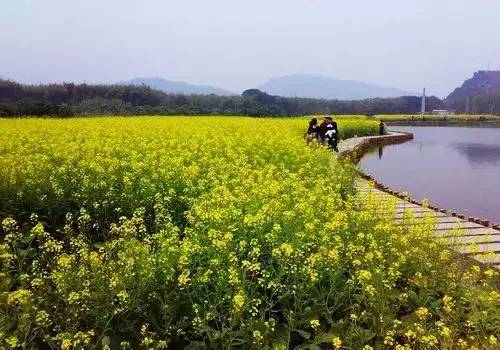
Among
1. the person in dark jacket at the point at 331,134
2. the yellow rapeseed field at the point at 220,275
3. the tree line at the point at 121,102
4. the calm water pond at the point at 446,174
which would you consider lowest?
the calm water pond at the point at 446,174

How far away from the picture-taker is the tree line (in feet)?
98.7

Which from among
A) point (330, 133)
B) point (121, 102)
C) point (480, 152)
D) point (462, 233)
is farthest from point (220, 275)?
point (121, 102)

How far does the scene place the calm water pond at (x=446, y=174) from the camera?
506 inches

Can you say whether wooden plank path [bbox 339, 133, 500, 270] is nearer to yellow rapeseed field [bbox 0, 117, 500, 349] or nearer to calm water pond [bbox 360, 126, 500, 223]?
yellow rapeseed field [bbox 0, 117, 500, 349]

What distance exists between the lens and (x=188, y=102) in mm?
62781

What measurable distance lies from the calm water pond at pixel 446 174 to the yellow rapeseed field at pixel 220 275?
5722 millimetres

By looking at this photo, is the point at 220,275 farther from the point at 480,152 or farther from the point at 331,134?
the point at 480,152

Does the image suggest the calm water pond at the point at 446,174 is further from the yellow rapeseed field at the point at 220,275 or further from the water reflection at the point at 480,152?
the yellow rapeseed field at the point at 220,275

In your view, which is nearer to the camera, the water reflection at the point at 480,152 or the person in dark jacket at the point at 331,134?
the person in dark jacket at the point at 331,134

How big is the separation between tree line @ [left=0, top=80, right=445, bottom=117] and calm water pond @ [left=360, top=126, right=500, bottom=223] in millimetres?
19184

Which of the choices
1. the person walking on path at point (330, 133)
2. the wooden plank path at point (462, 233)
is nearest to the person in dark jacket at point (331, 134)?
the person walking on path at point (330, 133)

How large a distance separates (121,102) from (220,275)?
44063mm

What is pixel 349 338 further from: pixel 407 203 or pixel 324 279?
pixel 407 203

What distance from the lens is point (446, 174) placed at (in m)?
18.0
